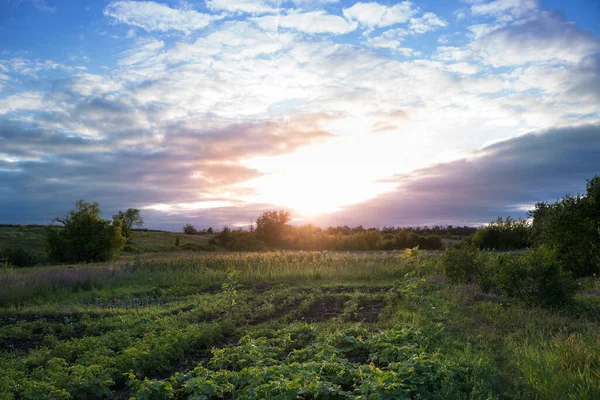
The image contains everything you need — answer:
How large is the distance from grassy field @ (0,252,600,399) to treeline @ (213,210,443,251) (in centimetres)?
3077

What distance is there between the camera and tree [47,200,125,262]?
3425 centimetres

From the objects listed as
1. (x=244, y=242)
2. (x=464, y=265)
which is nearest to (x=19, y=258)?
(x=244, y=242)

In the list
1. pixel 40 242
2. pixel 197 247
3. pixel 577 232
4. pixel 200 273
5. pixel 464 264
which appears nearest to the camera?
pixel 464 264

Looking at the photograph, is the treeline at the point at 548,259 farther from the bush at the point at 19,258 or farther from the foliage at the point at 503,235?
the bush at the point at 19,258

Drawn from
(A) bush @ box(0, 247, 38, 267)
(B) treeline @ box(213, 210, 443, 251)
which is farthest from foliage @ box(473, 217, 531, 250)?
(A) bush @ box(0, 247, 38, 267)

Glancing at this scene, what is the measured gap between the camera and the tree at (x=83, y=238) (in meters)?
34.2

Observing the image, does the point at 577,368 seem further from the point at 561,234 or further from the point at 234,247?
the point at 234,247

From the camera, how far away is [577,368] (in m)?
5.31

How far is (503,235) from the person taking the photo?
1359 inches

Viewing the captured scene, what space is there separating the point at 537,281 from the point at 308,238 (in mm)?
43386

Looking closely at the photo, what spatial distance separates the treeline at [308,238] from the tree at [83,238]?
18472 millimetres

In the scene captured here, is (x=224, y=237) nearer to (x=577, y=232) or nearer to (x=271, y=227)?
(x=271, y=227)

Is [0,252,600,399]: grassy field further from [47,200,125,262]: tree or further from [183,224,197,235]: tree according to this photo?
[183,224,197,235]: tree

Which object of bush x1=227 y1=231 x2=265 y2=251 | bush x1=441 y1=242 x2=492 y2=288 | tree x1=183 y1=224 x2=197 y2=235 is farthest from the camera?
tree x1=183 y1=224 x2=197 y2=235
